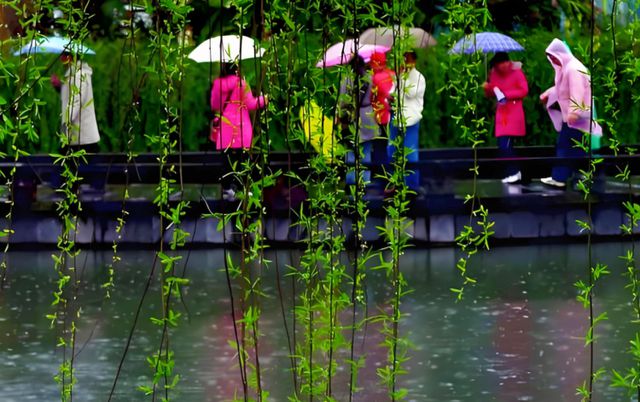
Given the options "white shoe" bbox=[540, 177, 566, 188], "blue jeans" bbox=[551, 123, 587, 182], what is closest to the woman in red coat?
"blue jeans" bbox=[551, 123, 587, 182]

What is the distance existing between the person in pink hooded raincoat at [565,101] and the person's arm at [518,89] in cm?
69

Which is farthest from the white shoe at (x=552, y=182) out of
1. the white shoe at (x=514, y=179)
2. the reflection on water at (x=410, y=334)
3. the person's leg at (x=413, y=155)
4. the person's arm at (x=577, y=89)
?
the reflection on water at (x=410, y=334)

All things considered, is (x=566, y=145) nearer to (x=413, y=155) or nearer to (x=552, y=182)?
(x=552, y=182)

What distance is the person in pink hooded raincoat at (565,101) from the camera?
1552cm

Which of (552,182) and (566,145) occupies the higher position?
(566,145)

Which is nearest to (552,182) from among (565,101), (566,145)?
(566,145)

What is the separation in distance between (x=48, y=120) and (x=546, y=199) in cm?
703

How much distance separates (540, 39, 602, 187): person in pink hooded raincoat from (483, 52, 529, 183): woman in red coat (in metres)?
0.73

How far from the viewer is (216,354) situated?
9375mm

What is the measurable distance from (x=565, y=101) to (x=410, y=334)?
21.9ft

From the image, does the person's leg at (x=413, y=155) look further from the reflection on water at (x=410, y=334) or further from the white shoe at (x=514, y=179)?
the reflection on water at (x=410, y=334)

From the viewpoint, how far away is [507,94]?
18516 mm

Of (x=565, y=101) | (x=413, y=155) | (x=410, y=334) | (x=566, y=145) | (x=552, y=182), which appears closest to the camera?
(x=410, y=334)

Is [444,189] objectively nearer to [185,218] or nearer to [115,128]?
[185,218]
